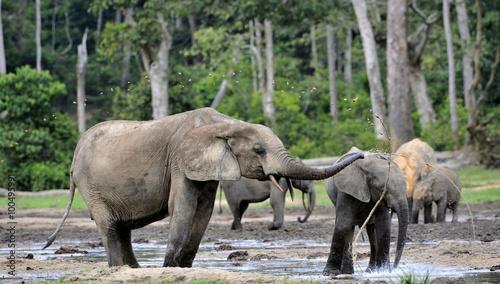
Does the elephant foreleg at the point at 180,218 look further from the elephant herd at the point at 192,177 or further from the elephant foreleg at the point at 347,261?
the elephant foreleg at the point at 347,261

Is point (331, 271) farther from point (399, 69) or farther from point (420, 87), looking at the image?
point (420, 87)

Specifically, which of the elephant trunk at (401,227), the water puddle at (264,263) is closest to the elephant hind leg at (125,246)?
the water puddle at (264,263)

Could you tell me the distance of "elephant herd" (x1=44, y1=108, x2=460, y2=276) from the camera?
861 cm

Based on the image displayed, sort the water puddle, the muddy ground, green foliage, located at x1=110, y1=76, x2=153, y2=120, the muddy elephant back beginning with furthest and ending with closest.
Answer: green foliage, located at x1=110, y1=76, x2=153, y2=120 < the muddy elephant back < the water puddle < the muddy ground

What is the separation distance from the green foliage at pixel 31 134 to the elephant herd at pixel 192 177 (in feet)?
67.7

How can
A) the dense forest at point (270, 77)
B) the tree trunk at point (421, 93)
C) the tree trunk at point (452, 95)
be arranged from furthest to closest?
the tree trunk at point (421, 93)
the tree trunk at point (452, 95)
the dense forest at point (270, 77)

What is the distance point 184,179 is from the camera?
8.74 meters

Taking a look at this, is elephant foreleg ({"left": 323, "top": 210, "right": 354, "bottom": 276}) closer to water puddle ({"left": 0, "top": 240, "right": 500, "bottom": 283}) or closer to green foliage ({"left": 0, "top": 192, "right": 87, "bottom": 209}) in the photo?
water puddle ({"left": 0, "top": 240, "right": 500, "bottom": 283})

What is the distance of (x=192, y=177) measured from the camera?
862 centimetres

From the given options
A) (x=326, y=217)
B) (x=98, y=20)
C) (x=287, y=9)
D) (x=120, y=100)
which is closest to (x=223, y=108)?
(x=120, y=100)

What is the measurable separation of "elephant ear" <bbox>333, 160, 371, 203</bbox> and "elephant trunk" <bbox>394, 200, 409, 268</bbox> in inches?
16.8

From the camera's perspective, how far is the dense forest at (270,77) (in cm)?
2934

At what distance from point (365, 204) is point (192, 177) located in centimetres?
259

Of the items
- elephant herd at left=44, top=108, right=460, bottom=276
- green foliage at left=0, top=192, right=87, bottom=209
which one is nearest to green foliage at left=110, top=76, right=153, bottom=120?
green foliage at left=0, top=192, right=87, bottom=209
